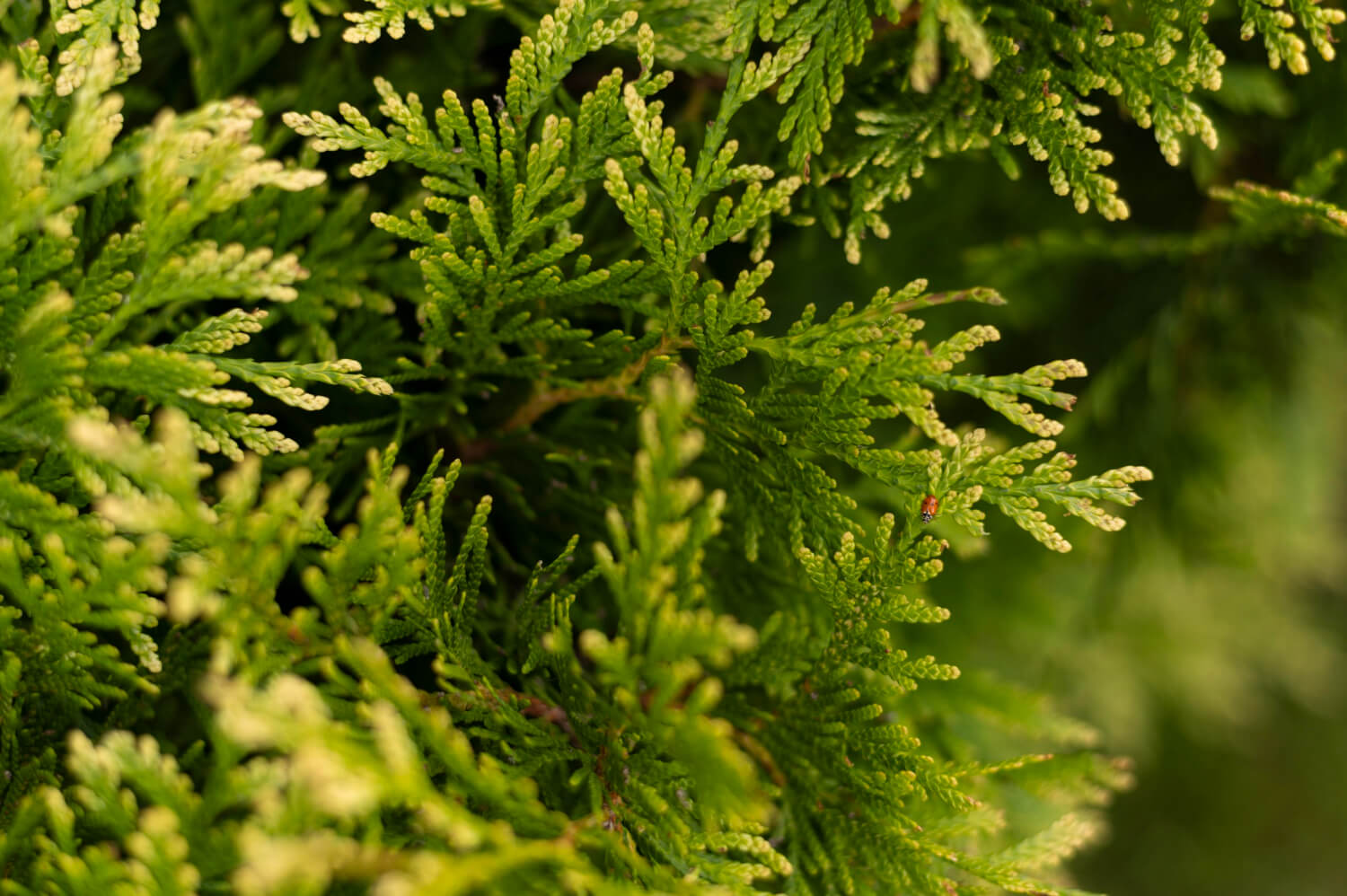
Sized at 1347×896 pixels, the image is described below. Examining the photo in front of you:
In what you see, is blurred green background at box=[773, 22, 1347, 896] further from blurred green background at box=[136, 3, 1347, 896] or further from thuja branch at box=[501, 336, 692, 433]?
thuja branch at box=[501, 336, 692, 433]

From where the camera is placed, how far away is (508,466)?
1544mm

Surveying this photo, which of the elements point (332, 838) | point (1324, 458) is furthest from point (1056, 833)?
point (1324, 458)

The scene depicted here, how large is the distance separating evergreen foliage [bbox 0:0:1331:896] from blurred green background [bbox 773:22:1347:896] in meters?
0.56

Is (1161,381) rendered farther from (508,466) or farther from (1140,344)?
(508,466)

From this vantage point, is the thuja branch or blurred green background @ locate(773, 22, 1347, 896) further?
blurred green background @ locate(773, 22, 1347, 896)

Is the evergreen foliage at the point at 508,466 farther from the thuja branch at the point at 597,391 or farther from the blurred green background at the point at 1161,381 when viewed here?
the blurred green background at the point at 1161,381

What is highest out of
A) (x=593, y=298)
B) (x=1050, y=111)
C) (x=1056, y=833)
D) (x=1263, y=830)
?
(x=1050, y=111)

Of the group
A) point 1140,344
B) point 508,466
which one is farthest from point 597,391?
point 1140,344

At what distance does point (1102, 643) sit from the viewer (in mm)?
3227

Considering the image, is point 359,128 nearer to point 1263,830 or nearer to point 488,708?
point 488,708

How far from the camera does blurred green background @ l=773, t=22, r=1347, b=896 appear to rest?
2154 millimetres

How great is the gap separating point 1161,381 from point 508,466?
1737 millimetres

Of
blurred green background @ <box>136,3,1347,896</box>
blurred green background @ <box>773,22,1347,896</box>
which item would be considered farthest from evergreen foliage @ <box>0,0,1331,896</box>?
blurred green background @ <box>773,22,1347,896</box>

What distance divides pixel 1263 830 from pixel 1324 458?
2466 mm
